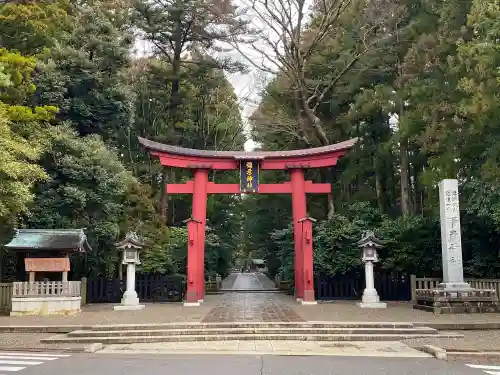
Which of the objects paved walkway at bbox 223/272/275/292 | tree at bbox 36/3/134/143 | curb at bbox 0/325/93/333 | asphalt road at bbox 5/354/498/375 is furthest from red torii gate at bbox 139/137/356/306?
paved walkway at bbox 223/272/275/292

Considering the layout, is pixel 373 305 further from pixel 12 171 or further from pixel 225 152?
pixel 12 171

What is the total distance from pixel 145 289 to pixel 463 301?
38.9 feet

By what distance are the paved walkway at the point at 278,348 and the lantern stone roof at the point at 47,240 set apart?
6470mm

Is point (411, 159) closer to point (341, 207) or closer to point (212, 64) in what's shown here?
point (341, 207)

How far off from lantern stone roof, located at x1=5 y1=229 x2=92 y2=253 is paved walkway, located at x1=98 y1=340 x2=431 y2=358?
6470mm

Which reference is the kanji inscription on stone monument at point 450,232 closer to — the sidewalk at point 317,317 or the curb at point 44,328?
the sidewalk at point 317,317

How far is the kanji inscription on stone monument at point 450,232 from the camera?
1491 cm

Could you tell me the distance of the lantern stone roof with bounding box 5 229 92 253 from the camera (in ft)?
49.7

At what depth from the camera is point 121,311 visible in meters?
15.4

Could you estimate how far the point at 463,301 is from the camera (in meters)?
14.0

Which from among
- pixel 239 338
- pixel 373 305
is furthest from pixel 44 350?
pixel 373 305

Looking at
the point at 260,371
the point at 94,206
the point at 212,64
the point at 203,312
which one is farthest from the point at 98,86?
the point at 260,371

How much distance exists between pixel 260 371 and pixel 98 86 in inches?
677

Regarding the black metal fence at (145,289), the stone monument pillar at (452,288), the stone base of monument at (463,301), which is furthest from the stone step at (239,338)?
the black metal fence at (145,289)
